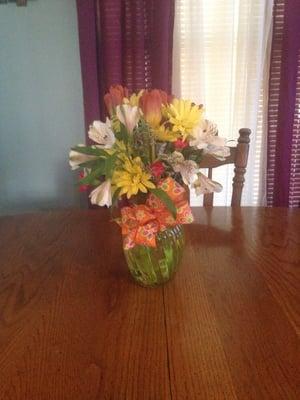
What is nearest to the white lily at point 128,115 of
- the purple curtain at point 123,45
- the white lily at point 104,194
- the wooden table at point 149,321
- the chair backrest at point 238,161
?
the white lily at point 104,194

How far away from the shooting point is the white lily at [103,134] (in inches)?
22.1

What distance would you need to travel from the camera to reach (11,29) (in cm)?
145

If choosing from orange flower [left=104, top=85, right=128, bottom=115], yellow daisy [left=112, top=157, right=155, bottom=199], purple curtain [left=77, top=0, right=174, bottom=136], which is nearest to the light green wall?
purple curtain [left=77, top=0, right=174, bottom=136]

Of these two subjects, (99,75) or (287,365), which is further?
(99,75)

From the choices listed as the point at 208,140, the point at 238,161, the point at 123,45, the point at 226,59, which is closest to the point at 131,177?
the point at 208,140

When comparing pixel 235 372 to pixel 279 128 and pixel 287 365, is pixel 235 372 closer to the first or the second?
pixel 287 365

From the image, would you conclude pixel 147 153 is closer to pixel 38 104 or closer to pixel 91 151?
pixel 91 151

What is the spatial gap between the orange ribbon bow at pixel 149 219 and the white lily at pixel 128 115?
123mm

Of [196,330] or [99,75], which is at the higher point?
[99,75]

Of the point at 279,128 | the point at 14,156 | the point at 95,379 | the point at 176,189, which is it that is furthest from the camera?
the point at 14,156

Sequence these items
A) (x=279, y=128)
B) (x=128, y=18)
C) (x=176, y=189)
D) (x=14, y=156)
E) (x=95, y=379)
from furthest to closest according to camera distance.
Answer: (x=14, y=156) < (x=279, y=128) < (x=128, y=18) < (x=176, y=189) < (x=95, y=379)

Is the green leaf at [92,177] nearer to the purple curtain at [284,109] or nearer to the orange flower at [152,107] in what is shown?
the orange flower at [152,107]

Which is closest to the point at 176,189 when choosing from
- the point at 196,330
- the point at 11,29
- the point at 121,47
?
the point at 196,330

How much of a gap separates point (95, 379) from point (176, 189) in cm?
34
